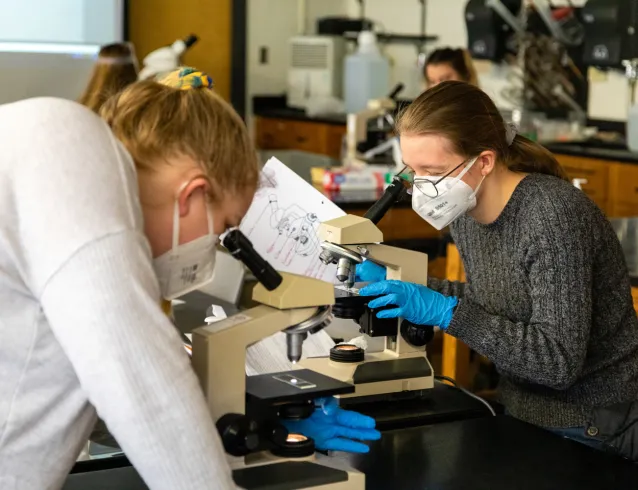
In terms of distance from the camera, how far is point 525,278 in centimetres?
184

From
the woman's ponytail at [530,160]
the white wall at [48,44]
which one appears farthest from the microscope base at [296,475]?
the white wall at [48,44]

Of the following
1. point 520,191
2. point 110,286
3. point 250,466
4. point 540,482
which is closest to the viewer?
point 110,286

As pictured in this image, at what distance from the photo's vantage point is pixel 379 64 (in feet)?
20.0

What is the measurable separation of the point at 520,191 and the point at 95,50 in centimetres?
449

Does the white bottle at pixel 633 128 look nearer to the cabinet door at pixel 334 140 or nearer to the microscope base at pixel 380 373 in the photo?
the cabinet door at pixel 334 140

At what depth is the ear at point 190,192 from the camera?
111 cm

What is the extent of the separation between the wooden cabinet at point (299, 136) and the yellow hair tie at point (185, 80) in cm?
471

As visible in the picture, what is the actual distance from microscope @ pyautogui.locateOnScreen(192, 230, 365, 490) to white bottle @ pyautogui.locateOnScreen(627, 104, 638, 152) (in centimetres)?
370

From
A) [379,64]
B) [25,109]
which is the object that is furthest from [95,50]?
[25,109]

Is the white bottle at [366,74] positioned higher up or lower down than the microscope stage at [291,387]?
higher up

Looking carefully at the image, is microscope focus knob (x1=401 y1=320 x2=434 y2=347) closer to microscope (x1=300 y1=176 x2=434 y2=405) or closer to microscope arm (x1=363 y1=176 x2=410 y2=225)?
microscope (x1=300 y1=176 x2=434 y2=405)

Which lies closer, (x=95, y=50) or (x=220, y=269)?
(x=220, y=269)

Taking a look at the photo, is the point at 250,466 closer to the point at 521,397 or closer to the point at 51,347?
the point at 51,347

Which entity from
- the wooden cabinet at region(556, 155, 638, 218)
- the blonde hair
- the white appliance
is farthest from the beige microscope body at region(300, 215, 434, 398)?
the white appliance
